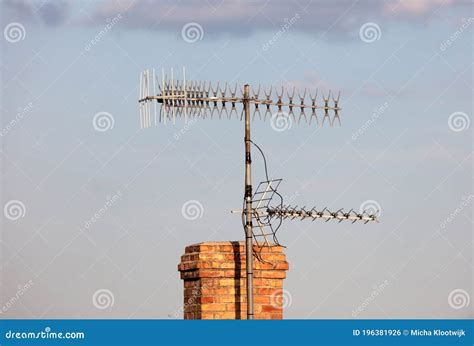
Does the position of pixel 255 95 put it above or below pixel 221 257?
above

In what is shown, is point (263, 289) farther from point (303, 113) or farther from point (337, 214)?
point (303, 113)

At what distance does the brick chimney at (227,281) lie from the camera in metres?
13.1

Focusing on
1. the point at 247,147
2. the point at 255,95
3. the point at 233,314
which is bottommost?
the point at 233,314

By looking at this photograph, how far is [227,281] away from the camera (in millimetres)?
13258

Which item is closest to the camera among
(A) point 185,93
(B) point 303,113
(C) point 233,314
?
(C) point 233,314

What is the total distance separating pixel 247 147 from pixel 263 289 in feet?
8.28

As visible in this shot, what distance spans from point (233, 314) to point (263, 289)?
2.10ft

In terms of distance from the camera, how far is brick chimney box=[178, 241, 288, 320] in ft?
42.9

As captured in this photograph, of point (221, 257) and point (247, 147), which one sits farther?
point (247, 147)

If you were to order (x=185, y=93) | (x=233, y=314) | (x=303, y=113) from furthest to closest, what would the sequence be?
1. (x=303, y=113)
2. (x=185, y=93)
3. (x=233, y=314)

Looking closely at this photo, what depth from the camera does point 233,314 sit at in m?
13.2

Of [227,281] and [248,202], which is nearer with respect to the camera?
[227,281]

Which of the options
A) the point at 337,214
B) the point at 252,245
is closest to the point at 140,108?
the point at 252,245

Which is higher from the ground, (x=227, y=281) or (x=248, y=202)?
(x=248, y=202)
